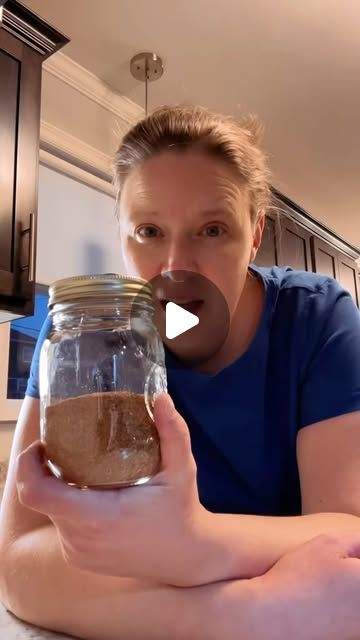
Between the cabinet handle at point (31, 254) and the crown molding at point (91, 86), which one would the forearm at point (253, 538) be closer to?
the cabinet handle at point (31, 254)

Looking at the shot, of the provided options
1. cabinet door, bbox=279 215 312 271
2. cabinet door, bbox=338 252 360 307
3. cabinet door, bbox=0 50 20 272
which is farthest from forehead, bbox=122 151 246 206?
cabinet door, bbox=338 252 360 307

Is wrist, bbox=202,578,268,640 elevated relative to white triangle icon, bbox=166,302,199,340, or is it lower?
Answer: lower

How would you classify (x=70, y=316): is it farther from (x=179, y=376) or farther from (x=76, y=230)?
(x=76, y=230)

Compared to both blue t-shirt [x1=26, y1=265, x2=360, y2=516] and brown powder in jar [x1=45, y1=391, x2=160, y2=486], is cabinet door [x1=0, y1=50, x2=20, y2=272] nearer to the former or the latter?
blue t-shirt [x1=26, y1=265, x2=360, y2=516]

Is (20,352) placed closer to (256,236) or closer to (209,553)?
(256,236)

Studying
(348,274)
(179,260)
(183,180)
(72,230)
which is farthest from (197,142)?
(348,274)

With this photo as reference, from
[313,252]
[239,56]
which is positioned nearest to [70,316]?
[239,56]
